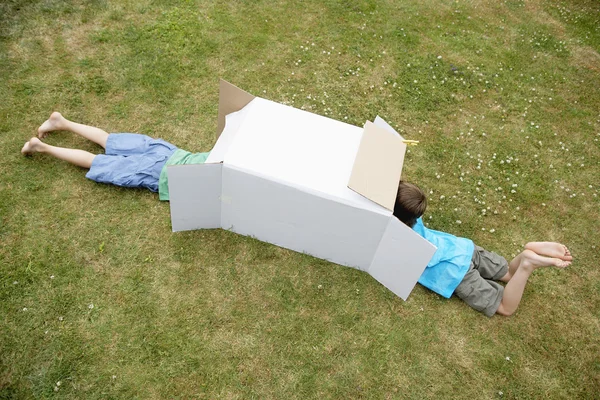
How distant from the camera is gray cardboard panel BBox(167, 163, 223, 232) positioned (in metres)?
3.08

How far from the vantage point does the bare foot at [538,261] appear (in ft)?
10.6

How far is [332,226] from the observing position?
10.6 ft

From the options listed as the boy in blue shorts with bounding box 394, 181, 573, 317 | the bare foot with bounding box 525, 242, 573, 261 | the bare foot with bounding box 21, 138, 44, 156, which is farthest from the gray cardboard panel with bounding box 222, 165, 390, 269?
the bare foot with bounding box 21, 138, 44, 156

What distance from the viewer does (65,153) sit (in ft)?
12.5

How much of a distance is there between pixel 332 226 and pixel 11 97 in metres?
3.52

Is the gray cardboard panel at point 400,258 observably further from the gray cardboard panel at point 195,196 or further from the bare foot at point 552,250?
the gray cardboard panel at point 195,196

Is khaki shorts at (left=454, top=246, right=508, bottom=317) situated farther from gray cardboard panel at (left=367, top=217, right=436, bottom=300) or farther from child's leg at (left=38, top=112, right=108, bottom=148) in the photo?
child's leg at (left=38, top=112, right=108, bottom=148)

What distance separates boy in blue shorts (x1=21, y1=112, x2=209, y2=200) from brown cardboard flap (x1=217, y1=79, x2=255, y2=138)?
0.43 meters

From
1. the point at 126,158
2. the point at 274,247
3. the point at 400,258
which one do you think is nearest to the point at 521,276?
the point at 400,258

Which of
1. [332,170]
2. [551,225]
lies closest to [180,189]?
[332,170]

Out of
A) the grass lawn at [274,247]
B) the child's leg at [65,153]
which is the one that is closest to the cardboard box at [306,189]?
the grass lawn at [274,247]

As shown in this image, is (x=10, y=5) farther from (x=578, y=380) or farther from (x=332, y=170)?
(x=578, y=380)

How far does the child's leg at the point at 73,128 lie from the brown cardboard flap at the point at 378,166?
7.90 feet

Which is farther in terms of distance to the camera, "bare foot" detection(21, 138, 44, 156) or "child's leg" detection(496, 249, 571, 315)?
"bare foot" detection(21, 138, 44, 156)
